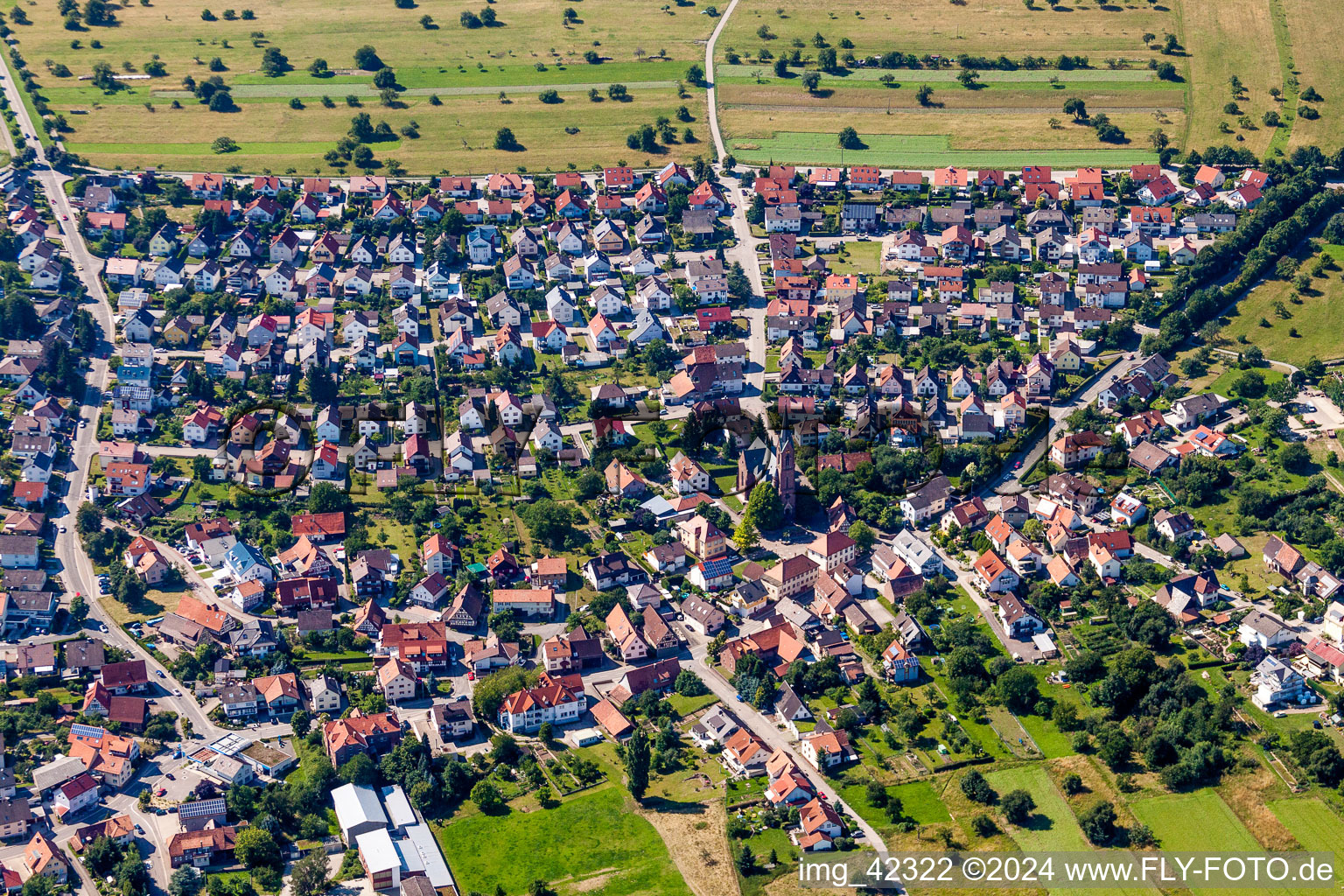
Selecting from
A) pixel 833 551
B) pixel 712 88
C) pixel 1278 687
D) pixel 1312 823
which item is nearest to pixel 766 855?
pixel 833 551

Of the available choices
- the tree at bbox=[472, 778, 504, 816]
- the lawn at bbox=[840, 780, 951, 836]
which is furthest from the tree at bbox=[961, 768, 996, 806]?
the tree at bbox=[472, 778, 504, 816]

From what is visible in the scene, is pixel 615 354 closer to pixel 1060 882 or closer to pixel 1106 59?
pixel 1060 882

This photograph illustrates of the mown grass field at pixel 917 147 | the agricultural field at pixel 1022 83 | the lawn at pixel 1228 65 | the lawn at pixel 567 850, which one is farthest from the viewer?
the agricultural field at pixel 1022 83

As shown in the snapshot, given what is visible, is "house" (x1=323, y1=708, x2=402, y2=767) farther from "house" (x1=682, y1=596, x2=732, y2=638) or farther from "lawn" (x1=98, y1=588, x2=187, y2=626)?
"house" (x1=682, y1=596, x2=732, y2=638)

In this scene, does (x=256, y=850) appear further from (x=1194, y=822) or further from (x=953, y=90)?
(x=953, y=90)

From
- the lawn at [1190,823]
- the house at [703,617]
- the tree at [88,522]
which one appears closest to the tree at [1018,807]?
the lawn at [1190,823]

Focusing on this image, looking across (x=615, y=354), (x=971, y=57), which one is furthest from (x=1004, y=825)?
(x=971, y=57)

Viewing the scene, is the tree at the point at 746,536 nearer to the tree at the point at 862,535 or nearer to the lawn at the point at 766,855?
the tree at the point at 862,535
